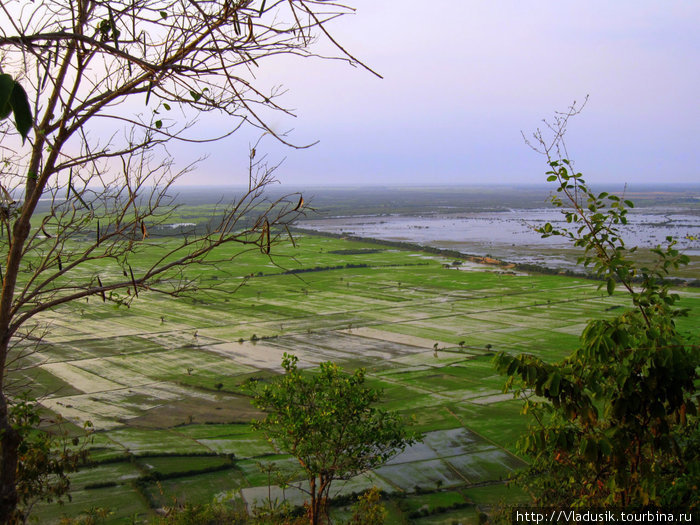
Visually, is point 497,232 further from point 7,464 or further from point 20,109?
point 20,109

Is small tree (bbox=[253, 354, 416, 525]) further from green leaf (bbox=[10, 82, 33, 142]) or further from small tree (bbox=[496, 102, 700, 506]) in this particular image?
green leaf (bbox=[10, 82, 33, 142])

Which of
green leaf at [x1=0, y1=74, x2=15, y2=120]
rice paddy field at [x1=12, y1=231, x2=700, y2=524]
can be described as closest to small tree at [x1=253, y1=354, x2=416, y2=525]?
rice paddy field at [x1=12, y1=231, x2=700, y2=524]

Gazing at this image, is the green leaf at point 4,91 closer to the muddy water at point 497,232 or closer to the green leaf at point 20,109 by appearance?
the green leaf at point 20,109

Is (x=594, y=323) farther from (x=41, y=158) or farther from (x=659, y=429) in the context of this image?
(x=41, y=158)

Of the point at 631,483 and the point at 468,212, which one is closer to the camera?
the point at 631,483

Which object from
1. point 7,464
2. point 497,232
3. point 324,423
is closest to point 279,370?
point 324,423

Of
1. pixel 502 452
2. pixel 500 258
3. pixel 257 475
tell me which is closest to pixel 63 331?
pixel 257 475

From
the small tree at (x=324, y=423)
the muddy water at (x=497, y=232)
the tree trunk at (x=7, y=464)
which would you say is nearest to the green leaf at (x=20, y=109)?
the tree trunk at (x=7, y=464)
